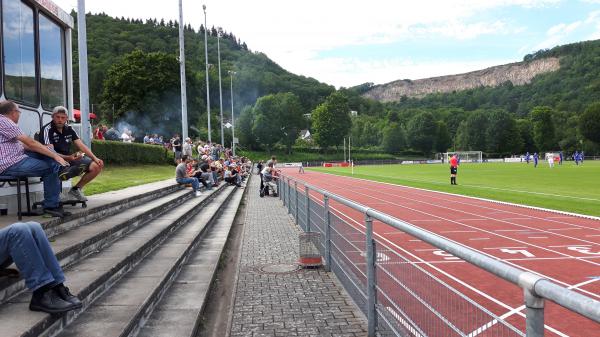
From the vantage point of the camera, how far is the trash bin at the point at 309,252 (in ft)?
26.9

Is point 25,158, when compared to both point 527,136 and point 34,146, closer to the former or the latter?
point 34,146

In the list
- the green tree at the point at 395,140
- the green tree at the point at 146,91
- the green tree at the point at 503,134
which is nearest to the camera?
the green tree at the point at 146,91

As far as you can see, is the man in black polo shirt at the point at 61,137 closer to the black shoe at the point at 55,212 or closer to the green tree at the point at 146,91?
the black shoe at the point at 55,212

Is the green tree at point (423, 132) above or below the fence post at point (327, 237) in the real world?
above

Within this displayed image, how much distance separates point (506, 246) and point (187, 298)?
23.2 feet

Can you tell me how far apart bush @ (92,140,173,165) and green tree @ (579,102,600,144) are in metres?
103

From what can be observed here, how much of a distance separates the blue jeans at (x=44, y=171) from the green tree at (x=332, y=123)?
11151 centimetres

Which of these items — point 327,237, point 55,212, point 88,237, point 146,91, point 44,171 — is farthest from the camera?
point 146,91

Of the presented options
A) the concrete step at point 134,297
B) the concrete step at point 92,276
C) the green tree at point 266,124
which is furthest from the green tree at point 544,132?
the concrete step at point 134,297

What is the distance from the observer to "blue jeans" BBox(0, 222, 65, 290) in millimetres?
3967

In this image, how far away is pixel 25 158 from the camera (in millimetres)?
5930

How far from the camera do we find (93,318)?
4.56m

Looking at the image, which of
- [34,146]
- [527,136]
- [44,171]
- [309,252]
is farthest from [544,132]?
[34,146]

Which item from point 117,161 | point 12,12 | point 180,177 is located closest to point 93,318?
point 12,12
